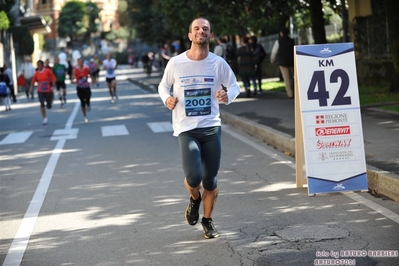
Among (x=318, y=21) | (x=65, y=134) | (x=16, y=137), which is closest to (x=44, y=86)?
(x=16, y=137)

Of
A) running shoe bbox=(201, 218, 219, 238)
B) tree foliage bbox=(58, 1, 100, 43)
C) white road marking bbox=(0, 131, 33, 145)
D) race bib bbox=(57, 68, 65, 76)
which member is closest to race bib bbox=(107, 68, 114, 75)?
race bib bbox=(57, 68, 65, 76)

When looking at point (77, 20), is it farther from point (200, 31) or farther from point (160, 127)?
point (200, 31)

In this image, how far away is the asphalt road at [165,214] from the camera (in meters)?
7.01

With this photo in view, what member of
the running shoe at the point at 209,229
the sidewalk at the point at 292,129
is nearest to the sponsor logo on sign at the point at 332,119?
the sidewalk at the point at 292,129

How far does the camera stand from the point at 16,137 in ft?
64.8

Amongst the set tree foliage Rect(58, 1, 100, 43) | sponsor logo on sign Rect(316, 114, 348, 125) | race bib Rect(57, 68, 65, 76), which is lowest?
sponsor logo on sign Rect(316, 114, 348, 125)

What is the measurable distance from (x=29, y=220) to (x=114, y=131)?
1046 cm

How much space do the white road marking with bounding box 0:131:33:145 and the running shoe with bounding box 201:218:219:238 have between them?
11.5 metres

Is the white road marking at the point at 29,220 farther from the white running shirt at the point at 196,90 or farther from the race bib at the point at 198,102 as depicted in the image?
the race bib at the point at 198,102

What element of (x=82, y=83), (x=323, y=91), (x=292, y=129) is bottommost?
(x=292, y=129)

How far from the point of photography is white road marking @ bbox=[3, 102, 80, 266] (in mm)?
7344

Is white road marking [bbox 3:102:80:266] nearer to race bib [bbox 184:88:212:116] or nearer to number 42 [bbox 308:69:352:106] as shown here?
race bib [bbox 184:88:212:116]

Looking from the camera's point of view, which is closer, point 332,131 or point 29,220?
point 29,220

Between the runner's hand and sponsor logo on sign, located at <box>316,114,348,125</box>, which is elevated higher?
the runner's hand
